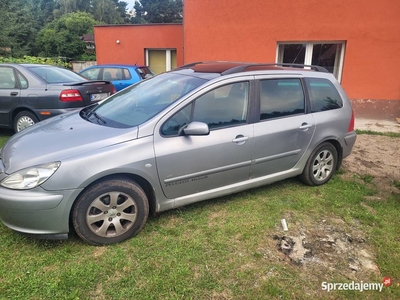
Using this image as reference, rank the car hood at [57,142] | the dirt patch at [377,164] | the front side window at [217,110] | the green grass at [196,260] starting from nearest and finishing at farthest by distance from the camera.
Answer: the green grass at [196,260]
the car hood at [57,142]
the front side window at [217,110]
the dirt patch at [377,164]

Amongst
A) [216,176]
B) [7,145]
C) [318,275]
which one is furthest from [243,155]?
[7,145]

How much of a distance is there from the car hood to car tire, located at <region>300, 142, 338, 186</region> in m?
2.44

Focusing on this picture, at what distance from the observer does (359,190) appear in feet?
13.6

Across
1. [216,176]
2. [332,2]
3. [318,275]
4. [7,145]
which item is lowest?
[318,275]

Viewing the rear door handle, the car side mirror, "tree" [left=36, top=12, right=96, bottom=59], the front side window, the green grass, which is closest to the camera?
the green grass

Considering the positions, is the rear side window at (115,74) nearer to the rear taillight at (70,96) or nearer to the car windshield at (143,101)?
the rear taillight at (70,96)

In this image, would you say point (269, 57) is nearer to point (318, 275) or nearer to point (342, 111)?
point (342, 111)

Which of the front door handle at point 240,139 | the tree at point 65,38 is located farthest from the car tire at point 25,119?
the tree at point 65,38

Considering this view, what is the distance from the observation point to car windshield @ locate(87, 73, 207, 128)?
10.3 feet

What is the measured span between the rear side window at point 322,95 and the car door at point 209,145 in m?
1.05

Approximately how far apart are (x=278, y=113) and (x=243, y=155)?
735 millimetres

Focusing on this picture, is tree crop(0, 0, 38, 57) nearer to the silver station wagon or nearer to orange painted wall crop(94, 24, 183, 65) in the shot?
orange painted wall crop(94, 24, 183, 65)

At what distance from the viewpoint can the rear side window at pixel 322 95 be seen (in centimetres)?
400

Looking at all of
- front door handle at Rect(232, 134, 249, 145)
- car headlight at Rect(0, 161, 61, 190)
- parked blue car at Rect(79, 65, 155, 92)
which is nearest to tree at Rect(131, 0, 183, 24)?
parked blue car at Rect(79, 65, 155, 92)
